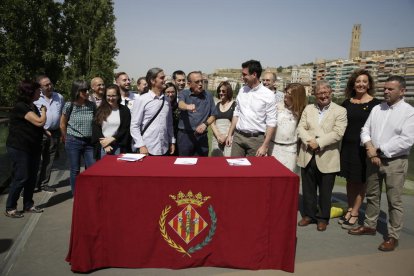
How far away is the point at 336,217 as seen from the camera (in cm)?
457

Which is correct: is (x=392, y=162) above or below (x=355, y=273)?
above

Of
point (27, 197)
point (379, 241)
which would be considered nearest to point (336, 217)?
point (379, 241)

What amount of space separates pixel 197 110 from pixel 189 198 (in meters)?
1.97

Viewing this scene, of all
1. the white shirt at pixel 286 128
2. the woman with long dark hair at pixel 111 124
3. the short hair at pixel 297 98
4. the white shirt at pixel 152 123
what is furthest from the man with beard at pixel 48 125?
the short hair at pixel 297 98

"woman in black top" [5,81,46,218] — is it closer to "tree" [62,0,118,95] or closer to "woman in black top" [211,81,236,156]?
"woman in black top" [211,81,236,156]

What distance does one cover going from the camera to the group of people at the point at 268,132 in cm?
354

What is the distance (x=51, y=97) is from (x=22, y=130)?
1242mm

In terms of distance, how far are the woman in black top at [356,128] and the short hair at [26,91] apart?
3851 mm

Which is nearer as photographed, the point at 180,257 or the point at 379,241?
the point at 180,257

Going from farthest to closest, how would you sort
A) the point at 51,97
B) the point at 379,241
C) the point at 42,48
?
the point at 42,48 → the point at 51,97 → the point at 379,241

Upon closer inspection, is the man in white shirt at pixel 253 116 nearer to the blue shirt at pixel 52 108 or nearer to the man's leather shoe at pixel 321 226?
the man's leather shoe at pixel 321 226

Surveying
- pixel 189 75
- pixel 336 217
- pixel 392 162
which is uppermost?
pixel 189 75

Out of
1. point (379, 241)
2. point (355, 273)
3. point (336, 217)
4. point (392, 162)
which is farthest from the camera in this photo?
point (336, 217)

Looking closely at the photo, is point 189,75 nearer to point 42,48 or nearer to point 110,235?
point 110,235
